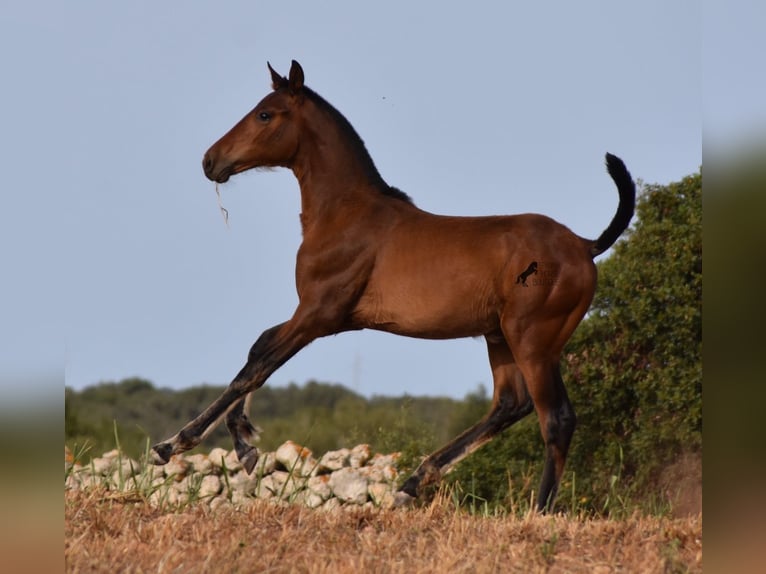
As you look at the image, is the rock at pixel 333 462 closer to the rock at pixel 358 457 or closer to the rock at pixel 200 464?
the rock at pixel 358 457

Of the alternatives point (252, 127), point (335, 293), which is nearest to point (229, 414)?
point (335, 293)

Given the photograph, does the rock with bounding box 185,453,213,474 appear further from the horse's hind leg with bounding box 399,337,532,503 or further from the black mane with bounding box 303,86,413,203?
the black mane with bounding box 303,86,413,203

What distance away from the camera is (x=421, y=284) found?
5.73 m

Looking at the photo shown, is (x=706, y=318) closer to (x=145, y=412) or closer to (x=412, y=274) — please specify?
(x=412, y=274)

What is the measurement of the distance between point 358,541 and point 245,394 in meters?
1.21

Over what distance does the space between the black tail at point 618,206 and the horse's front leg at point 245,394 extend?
186 cm

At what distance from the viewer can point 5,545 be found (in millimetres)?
3387

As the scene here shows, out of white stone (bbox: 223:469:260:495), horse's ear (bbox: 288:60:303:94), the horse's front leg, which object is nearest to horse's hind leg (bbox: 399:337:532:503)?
the horse's front leg

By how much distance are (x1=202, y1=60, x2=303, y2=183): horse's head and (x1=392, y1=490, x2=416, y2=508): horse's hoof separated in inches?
89.5

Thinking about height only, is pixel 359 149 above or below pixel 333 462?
above

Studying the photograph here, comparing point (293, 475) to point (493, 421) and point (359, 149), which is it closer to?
point (493, 421)

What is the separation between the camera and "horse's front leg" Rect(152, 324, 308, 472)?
5.45 metres

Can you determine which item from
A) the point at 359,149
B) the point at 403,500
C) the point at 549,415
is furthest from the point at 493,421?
the point at 359,149

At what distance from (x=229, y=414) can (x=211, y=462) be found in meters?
2.60
